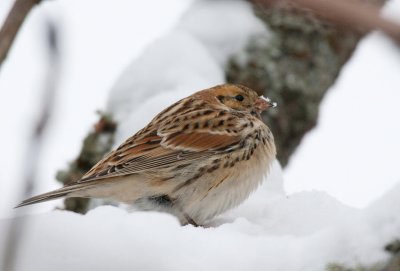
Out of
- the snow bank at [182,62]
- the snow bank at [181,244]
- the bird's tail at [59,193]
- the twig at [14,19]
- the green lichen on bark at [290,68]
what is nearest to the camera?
the twig at [14,19]

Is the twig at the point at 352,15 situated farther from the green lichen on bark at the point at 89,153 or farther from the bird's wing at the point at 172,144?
the green lichen on bark at the point at 89,153

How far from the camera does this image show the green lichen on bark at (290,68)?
16.4ft

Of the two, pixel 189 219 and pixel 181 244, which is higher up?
pixel 181 244

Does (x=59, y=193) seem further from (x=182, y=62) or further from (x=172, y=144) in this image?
(x=182, y=62)

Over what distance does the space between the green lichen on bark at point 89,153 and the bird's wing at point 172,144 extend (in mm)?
604

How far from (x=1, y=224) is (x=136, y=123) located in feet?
8.75

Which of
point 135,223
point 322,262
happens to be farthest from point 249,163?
point 322,262

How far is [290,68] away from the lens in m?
5.08

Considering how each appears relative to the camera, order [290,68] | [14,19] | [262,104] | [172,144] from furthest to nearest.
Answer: [290,68] → [262,104] → [172,144] → [14,19]

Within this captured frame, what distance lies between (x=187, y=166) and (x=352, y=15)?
2.91 meters

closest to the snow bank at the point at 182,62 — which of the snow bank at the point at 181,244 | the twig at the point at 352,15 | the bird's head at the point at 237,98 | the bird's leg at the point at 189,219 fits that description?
the bird's head at the point at 237,98

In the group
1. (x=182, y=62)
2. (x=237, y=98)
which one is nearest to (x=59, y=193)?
(x=237, y=98)

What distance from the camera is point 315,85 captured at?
5234 millimetres

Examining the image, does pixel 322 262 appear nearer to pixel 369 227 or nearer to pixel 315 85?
pixel 369 227
